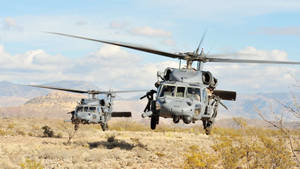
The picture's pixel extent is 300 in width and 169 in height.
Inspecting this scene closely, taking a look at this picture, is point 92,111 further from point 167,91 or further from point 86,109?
point 167,91

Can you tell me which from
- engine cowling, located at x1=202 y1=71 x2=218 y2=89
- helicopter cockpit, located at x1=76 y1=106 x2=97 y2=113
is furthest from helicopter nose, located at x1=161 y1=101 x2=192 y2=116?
helicopter cockpit, located at x1=76 y1=106 x2=97 y2=113

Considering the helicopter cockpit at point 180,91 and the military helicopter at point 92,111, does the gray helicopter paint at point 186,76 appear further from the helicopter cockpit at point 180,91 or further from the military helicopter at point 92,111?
the military helicopter at point 92,111

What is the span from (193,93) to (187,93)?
277mm

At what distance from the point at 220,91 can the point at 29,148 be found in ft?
37.3

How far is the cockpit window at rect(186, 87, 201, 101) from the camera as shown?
714 inches

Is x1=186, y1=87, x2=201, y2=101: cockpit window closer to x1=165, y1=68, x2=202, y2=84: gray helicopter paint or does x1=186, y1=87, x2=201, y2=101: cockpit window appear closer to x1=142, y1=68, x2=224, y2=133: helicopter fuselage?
x1=142, y1=68, x2=224, y2=133: helicopter fuselage

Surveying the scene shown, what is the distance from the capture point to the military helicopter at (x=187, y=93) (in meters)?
17.3

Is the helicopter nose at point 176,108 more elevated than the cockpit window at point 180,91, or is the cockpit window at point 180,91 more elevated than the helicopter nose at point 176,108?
Answer: the cockpit window at point 180,91

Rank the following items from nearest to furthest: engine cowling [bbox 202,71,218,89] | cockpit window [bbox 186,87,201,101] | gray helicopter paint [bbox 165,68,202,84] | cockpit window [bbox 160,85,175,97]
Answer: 1. cockpit window [bbox 160,85,175,97]
2. cockpit window [bbox 186,87,201,101]
3. gray helicopter paint [bbox 165,68,202,84]
4. engine cowling [bbox 202,71,218,89]

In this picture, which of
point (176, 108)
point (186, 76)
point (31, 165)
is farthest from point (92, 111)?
point (176, 108)

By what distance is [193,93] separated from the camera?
18.2 meters

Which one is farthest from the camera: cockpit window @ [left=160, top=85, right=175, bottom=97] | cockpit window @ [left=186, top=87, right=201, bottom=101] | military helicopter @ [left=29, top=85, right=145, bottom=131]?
military helicopter @ [left=29, top=85, right=145, bottom=131]

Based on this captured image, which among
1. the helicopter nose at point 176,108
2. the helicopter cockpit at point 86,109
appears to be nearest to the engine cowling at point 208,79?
the helicopter nose at point 176,108

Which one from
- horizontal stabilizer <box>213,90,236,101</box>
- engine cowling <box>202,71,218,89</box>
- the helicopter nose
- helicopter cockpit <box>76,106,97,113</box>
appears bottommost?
helicopter cockpit <box>76,106,97,113</box>
